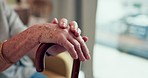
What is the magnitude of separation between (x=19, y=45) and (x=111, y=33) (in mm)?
1167

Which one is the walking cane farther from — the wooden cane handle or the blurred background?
the blurred background

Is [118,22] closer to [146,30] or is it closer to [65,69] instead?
[146,30]

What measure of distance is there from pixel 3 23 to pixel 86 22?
0.61 metres

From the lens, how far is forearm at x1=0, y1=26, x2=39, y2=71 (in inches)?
24.0

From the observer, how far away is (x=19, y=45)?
63 centimetres

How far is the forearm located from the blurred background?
2.07 feet

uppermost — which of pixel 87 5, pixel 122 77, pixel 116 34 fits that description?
pixel 87 5

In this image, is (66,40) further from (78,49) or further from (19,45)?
(19,45)

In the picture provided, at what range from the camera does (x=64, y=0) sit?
5.87 feet

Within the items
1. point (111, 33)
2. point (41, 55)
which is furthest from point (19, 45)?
point (111, 33)

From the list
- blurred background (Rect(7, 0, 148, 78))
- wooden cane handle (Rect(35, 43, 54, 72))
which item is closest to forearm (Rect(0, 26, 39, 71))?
wooden cane handle (Rect(35, 43, 54, 72))

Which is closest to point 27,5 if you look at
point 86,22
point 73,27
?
point 86,22

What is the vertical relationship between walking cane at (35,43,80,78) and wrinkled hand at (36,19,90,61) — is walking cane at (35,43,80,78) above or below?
below

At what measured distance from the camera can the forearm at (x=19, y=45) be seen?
610mm
